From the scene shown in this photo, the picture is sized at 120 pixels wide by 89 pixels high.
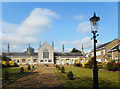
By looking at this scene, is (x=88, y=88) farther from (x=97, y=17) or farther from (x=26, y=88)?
(x=97, y=17)

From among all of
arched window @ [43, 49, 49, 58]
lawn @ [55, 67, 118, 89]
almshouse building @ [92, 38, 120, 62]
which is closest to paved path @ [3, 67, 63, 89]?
lawn @ [55, 67, 118, 89]

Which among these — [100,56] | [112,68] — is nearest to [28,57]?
[100,56]

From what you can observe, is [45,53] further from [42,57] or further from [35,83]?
[35,83]

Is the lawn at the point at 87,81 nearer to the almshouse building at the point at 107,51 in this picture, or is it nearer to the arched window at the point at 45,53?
the almshouse building at the point at 107,51

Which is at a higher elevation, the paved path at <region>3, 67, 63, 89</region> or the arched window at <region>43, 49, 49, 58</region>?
the arched window at <region>43, 49, 49, 58</region>

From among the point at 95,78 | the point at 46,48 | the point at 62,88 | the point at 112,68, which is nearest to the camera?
the point at 95,78

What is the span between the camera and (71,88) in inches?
372

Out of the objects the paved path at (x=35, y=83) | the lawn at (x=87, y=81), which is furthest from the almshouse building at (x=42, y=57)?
the paved path at (x=35, y=83)

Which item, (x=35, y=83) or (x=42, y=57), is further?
(x=42, y=57)

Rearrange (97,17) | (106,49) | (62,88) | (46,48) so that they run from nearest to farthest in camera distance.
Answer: (97,17) < (62,88) < (106,49) < (46,48)

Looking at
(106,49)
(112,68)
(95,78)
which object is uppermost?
(106,49)

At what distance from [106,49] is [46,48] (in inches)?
1151

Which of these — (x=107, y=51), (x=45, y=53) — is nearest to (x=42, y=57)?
(x=45, y=53)

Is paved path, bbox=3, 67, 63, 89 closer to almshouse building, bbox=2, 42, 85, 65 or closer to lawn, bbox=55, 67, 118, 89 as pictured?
lawn, bbox=55, 67, 118, 89
